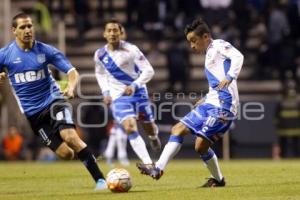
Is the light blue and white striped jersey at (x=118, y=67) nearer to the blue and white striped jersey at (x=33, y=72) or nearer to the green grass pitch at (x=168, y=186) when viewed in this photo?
the green grass pitch at (x=168, y=186)

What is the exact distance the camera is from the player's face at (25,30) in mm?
14219

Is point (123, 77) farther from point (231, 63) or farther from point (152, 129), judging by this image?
point (231, 63)

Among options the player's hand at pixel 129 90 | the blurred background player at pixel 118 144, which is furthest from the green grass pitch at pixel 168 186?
the blurred background player at pixel 118 144

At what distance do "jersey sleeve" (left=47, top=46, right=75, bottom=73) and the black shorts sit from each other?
1.62ft

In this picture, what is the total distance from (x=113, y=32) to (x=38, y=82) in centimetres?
393

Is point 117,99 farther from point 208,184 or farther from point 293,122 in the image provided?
point 293,122

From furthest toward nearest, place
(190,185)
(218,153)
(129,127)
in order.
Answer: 1. (218,153)
2. (129,127)
3. (190,185)

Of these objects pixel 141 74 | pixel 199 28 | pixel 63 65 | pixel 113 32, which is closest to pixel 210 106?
pixel 199 28

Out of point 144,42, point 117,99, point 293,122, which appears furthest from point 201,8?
point 117,99

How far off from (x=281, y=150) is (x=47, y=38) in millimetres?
7716

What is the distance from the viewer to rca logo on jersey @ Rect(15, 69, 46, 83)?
46.8 ft

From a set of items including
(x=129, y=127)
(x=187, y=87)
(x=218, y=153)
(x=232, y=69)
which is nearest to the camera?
(x=232, y=69)

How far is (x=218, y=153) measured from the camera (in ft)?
87.9

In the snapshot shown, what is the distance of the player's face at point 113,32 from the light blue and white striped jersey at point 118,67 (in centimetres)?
22
